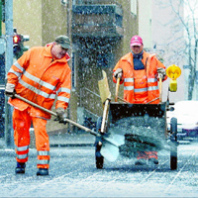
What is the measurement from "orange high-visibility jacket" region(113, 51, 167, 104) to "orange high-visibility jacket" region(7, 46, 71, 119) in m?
1.68

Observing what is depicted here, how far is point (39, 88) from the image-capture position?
28.0 ft

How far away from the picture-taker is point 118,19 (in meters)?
24.5

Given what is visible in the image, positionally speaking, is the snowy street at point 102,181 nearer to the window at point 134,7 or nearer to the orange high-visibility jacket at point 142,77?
the orange high-visibility jacket at point 142,77

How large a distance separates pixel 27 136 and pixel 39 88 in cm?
60

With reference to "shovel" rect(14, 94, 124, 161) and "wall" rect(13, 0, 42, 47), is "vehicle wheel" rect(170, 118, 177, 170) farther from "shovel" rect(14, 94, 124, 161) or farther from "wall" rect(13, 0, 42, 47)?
"wall" rect(13, 0, 42, 47)

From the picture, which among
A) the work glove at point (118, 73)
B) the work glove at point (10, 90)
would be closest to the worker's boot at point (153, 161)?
the work glove at point (118, 73)

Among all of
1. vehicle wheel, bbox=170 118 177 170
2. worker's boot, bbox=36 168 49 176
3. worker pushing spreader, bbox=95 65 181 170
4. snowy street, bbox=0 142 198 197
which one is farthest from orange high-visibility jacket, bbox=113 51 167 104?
worker's boot, bbox=36 168 49 176

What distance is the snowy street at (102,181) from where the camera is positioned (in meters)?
6.84

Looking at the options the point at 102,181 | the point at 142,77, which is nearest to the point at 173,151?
the point at 142,77

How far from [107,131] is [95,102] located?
624 inches

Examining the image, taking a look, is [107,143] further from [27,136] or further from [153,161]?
[153,161]

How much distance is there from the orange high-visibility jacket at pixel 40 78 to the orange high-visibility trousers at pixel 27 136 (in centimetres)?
10

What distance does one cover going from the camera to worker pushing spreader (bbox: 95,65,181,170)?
29.7 feet

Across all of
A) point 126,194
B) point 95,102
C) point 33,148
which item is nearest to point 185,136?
point 95,102
